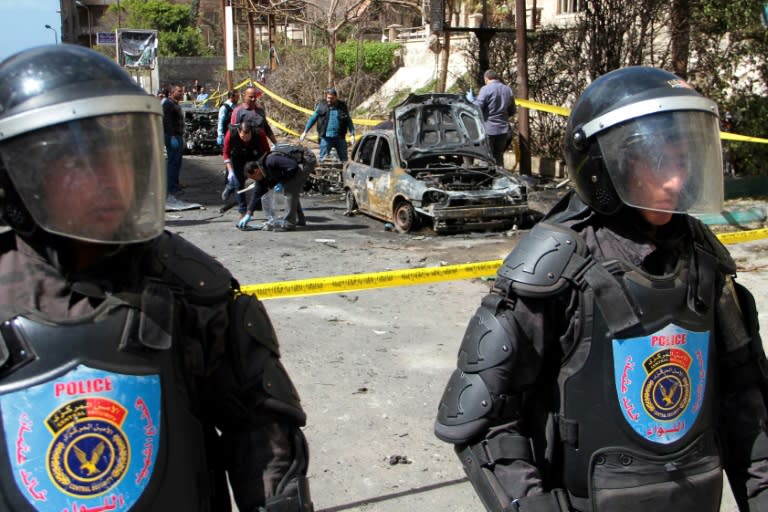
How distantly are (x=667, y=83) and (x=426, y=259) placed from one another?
7.13 meters

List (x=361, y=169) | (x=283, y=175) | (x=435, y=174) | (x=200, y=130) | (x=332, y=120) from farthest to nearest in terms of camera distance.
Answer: (x=200, y=130), (x=332, y=120), (x=361, y=169), (x=435, y=174), (x=283, y=175)

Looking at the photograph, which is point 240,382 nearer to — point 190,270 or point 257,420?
point 257,420

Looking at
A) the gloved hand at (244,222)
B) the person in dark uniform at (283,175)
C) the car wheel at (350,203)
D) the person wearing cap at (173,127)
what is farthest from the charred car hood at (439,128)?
the person wearing cap at (173,127)

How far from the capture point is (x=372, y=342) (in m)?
6.36

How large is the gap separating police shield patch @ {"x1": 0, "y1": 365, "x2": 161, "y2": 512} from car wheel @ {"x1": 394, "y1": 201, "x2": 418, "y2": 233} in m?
9.22

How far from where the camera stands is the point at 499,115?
13148 millimetres

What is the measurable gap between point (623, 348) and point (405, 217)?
8.91 metres

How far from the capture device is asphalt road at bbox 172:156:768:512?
169 inches

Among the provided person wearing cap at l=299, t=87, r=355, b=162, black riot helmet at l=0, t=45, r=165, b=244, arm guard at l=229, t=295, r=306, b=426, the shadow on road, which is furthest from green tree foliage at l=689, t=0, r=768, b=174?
black riot helmet at l=0, t=45, r=165, b=244

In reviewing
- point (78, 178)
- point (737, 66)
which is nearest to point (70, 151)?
point (78, 178)

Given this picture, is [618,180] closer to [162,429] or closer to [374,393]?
[162,429]

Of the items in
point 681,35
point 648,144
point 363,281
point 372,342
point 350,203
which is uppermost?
point 681,35

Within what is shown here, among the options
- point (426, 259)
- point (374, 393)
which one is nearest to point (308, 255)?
point (426, 259)

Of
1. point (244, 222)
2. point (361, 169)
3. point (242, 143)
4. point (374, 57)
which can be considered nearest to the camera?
point (244, 222)
